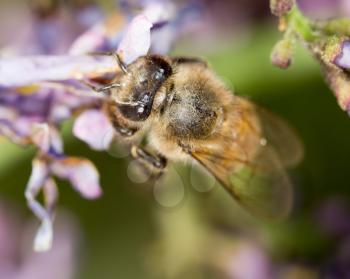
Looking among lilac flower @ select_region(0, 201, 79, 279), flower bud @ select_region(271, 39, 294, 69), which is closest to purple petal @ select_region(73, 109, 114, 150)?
flower bud @ select_region(271, 39, 294, 69)

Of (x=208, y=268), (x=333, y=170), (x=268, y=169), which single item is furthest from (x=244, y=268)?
(x=268, y=169)

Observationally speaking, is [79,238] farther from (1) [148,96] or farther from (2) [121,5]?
(1) [148,96]

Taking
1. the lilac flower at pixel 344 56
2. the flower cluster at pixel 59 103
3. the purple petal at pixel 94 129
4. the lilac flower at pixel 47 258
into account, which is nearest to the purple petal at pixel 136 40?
the flower cluster at pixel 59 103

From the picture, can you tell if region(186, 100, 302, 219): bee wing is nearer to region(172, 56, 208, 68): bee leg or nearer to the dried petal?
region(172, 56, 208, 68): bee leg

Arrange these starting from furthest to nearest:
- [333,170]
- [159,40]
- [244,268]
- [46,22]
Result: 1. [333,170]
2. [244,268]
3. [46,22]
4. [159,40]

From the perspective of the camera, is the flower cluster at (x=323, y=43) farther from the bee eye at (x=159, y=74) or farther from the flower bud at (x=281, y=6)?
the bee eye at (x=159, y=74)

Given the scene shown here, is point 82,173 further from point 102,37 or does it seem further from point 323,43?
point 323,43
